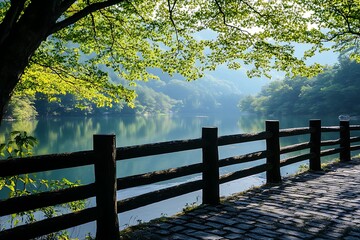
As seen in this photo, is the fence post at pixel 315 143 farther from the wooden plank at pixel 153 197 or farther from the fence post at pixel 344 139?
the wooden plank at pixel 153 197

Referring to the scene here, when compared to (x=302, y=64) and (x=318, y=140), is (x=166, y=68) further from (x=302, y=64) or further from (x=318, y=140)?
(x=318, y=140)

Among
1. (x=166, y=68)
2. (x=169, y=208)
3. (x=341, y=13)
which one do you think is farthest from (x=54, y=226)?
(x=341, y=13)

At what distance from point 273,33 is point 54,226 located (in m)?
8.25

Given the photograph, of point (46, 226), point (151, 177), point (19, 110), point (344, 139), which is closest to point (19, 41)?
point (46, 226)

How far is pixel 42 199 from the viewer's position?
14.2 feet

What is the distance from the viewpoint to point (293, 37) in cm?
1055

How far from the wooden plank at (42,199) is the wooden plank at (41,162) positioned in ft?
1.03

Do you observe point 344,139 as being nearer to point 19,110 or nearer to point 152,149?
point 152,149

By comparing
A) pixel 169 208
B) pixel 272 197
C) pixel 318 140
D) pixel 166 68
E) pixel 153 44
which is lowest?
pixel 169 208

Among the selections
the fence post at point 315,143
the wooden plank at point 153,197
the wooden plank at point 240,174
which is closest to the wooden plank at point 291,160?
the fence post at point 315,143

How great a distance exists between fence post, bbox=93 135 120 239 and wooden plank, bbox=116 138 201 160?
306 mm

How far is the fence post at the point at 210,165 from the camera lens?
6652 millimetres

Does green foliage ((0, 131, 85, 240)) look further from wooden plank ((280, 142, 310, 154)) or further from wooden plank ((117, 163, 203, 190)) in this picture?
wooden plank ((280, 142, 310, 154))

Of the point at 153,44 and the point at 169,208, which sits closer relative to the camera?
the point at 153,44
